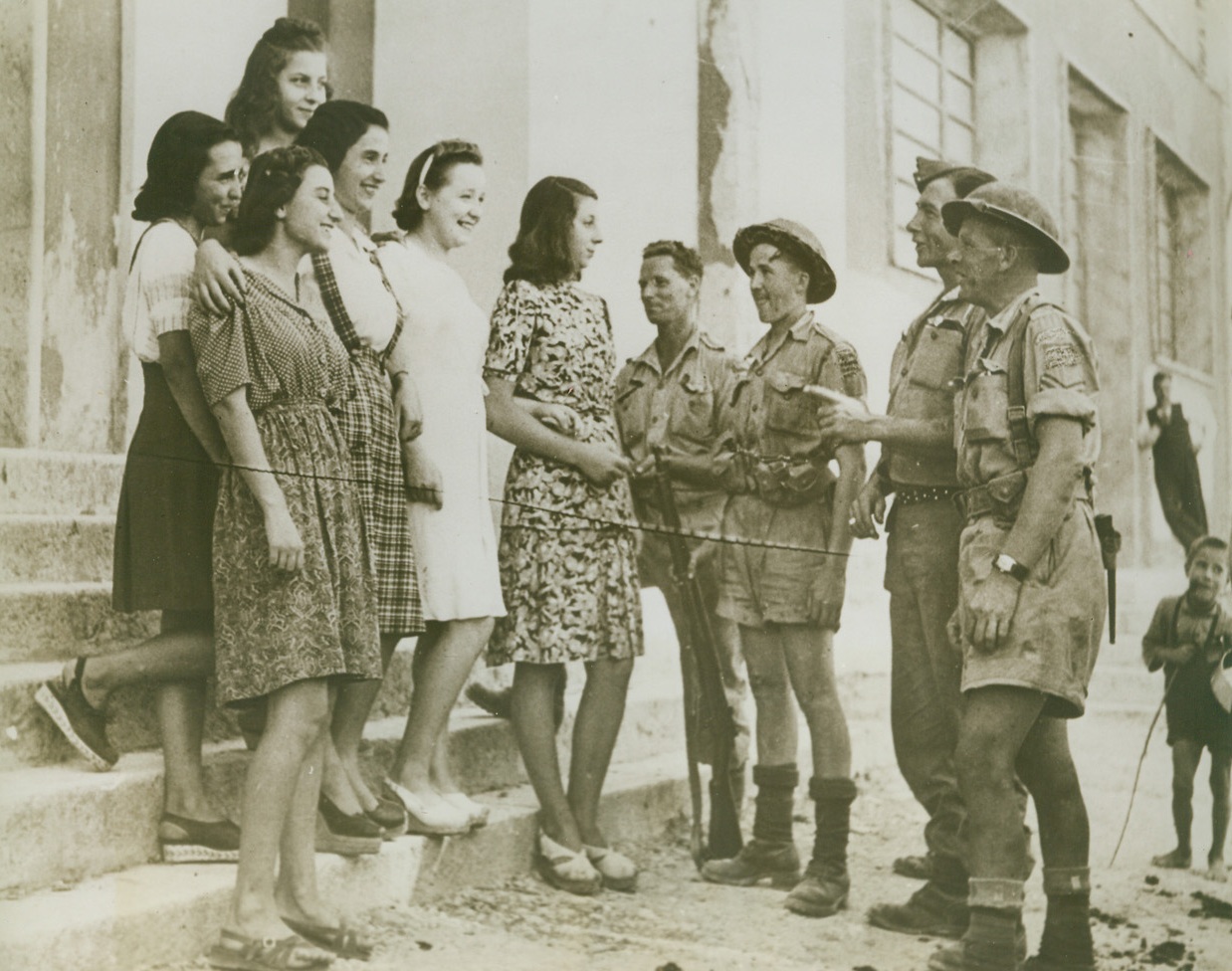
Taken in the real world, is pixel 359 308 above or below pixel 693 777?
above

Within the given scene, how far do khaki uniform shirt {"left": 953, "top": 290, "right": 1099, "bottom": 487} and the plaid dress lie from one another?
120 centimetres

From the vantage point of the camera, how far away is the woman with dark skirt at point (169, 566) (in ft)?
9.57

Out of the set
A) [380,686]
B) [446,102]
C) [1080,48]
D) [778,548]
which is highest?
[1080,48]

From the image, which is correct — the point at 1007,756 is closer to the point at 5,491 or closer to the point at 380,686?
the point at 380,686

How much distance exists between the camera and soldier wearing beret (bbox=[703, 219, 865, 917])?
3338 mm

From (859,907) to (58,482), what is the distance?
200cm

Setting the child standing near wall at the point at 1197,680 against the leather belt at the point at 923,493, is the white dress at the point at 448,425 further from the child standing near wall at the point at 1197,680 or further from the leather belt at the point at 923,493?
the child standing near wall at the point at 1197,680

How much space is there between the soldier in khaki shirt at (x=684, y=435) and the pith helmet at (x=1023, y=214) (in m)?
0.66

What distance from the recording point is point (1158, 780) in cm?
356

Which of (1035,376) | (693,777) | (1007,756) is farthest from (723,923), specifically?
(1035,376)

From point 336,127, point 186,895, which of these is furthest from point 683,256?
point 186,895

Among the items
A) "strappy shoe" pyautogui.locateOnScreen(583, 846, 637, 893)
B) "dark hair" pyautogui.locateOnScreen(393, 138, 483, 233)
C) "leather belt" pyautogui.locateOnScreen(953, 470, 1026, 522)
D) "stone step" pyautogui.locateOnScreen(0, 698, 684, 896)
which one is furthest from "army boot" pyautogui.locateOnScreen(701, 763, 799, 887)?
"dark hair" pyautogui.locateOnScreen(393, 138, 483, 233)

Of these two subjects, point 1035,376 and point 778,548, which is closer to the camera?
point 1035,376

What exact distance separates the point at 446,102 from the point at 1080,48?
1587 millimetres
